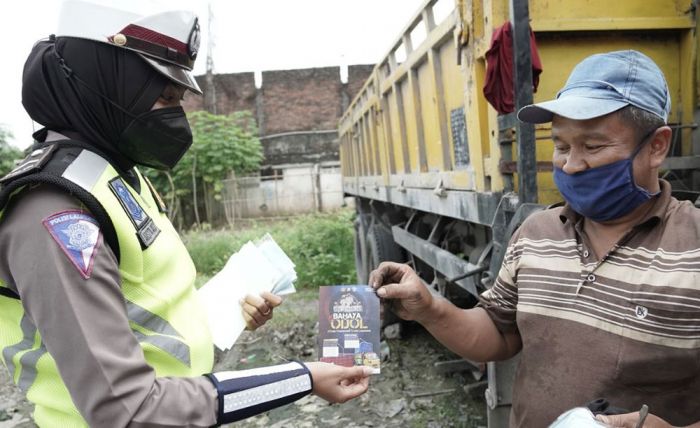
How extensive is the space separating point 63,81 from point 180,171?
47.6 feet

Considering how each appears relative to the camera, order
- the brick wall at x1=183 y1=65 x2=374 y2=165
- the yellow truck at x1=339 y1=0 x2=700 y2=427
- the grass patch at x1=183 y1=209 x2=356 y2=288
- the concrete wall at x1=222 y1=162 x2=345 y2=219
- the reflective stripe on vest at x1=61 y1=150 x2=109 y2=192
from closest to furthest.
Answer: the reflective stripe on vest at x1=61 y1=150 x2=109 y2=192, the yellow truck at x1=339 y1=0 x2=700 y2=427, the grass patch at x1=183 y1=209 x2=356 y2=288, the concrete wall at x1=222 y1=162 x2=345 y2=219, the brick wall at x1=183 y1=65 x2=374 y2=165

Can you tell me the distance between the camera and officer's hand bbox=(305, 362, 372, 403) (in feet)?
4.39

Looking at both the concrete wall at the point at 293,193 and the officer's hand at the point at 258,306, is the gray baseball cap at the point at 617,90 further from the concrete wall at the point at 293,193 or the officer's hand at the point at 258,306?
the concrete wall at the point at 293,193

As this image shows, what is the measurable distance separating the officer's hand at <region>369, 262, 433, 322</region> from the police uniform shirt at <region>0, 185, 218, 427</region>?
73 cm

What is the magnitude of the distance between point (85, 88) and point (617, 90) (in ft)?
4.19

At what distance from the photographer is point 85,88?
1219mm

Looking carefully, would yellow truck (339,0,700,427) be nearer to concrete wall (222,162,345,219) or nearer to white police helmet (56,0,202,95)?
white police helmet (56,0,202,95)

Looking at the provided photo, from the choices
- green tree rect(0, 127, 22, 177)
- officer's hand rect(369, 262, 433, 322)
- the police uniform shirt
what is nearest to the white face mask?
officer's hand rect(369, 262, 433, 322)

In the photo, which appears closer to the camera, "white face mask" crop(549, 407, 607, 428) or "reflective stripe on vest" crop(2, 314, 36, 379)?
"white face mask" crop(549, 407, 607, 428)

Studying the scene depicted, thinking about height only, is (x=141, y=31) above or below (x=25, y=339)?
above

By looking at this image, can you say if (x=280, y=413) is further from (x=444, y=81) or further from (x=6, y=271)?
(x=6, y=271)

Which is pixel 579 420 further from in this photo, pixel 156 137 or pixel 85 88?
pixel 85 88

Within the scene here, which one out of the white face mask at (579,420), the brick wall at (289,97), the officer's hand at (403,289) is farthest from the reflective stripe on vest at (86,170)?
the brick wall at (289,97)

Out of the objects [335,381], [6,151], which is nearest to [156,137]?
[335,381]
